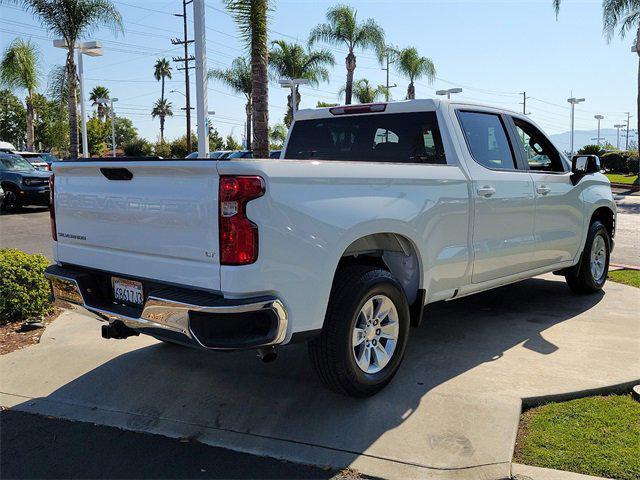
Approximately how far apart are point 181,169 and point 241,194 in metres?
0.41

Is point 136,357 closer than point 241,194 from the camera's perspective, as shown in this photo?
No

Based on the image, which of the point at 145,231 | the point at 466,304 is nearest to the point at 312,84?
the point at 466,304

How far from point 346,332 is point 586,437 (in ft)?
4.87

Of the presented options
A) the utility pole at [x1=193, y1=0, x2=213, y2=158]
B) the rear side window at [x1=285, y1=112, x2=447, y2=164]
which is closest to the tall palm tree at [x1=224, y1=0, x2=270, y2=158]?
the utility pole at [x1=193, y1=0, x2=213, y2=158]

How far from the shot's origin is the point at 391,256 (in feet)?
14.9

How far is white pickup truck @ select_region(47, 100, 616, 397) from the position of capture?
3.20 m

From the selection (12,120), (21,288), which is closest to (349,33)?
(21,288)

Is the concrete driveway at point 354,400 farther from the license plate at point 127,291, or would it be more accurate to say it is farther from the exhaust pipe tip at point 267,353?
the license plate at point 127,291

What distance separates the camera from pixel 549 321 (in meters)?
5.80

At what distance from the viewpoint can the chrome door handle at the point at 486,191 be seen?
4779 millimetres

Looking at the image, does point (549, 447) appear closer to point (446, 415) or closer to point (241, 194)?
point (446, 415)

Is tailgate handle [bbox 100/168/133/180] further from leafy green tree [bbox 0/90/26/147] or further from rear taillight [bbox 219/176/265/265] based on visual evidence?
leafy green tree [bbox 0/90/26/147]

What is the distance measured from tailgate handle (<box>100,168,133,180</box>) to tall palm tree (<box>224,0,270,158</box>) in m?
7.02

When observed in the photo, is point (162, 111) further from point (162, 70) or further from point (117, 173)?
point (117, 173)
